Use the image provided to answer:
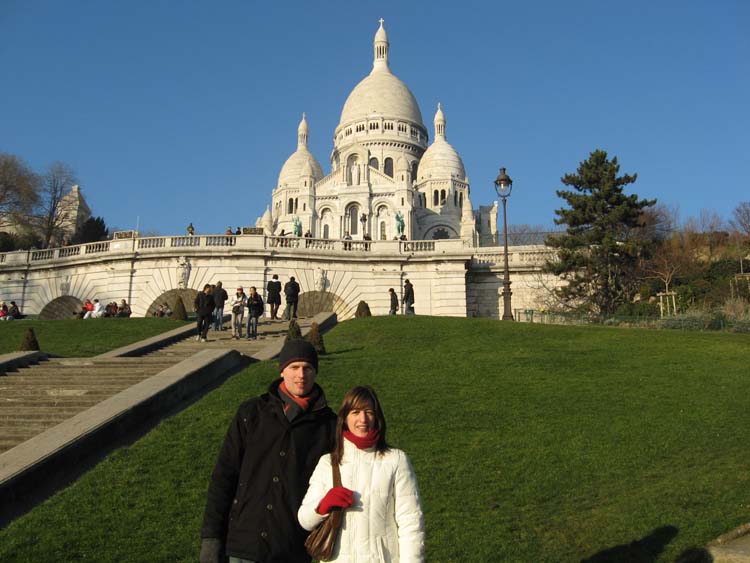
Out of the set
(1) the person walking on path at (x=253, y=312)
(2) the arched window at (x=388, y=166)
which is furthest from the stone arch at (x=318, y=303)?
(2) the arched window at (x=388, y=166)

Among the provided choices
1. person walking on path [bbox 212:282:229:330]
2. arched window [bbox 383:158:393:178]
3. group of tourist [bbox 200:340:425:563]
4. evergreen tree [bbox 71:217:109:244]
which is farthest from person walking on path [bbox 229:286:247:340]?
arched window [bbox 383:158:393:178]

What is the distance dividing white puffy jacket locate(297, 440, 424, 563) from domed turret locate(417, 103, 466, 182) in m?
92.3

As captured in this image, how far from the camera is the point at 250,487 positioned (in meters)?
4.07

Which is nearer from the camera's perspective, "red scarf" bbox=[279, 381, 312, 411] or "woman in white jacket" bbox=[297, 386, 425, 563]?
"woman in white jacket" bbox=[297, 386, 425, 563]

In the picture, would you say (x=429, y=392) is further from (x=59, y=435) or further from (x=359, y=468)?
(x=359, y=468)

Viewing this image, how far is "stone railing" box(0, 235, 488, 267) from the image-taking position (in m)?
28.6

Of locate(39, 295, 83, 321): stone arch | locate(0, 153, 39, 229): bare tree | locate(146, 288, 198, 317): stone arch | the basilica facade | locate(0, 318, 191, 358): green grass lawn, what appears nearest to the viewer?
locate(0, 318, 191, 358): green grass lawn

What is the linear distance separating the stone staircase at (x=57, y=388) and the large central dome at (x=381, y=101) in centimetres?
8851

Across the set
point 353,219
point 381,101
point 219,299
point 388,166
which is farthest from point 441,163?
point 219,299

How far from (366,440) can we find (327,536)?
529mm

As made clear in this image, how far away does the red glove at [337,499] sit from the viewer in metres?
3.70

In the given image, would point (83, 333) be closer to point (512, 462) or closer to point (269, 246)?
point (269, 246)

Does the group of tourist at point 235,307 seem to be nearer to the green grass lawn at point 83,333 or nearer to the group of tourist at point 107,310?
the green grass lawn at point 83,333

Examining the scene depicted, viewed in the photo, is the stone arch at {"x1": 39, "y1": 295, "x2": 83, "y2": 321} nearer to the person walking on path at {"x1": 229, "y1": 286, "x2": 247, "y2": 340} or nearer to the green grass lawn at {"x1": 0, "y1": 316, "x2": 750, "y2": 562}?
the person walking on path at {"x1": 229, "y1": 286, "x2": 247, "y2": 340}
